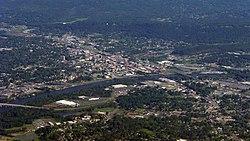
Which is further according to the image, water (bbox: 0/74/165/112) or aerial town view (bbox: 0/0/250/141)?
water (bbox: 0/74/165/112)

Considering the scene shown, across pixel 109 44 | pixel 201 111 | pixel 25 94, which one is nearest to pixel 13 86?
pixel 25 94

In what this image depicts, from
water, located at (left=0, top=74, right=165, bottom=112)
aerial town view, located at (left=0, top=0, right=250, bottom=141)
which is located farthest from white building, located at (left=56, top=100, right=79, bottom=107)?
water, located at (left=0, top=74, right=165, bottom=112)

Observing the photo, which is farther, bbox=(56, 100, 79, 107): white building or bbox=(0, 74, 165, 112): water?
bbox=(0, 74, 165, 112): water

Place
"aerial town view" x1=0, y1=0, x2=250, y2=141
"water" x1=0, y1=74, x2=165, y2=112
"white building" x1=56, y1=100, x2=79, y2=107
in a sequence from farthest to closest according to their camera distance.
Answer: "water" x1=0, y1=74, x2=165, y2=112, "white building" x1=56, y1=100, x2=79, y2=107, "aerial town view" x1=0, y1=0, x2=250, y2=141

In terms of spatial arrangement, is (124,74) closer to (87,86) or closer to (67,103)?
(87,86)

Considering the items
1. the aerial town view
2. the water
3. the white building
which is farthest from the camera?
the water

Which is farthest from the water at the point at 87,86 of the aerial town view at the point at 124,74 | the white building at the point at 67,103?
the white building at the point at 67,103

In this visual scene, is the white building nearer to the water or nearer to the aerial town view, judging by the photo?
the aerial town view

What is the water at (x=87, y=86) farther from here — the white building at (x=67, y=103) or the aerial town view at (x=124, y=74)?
the white building at (x=67, y=103)

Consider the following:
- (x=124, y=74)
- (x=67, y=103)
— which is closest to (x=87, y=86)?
(x=124, y=74)

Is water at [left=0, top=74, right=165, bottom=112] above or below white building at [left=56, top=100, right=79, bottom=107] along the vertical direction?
below
